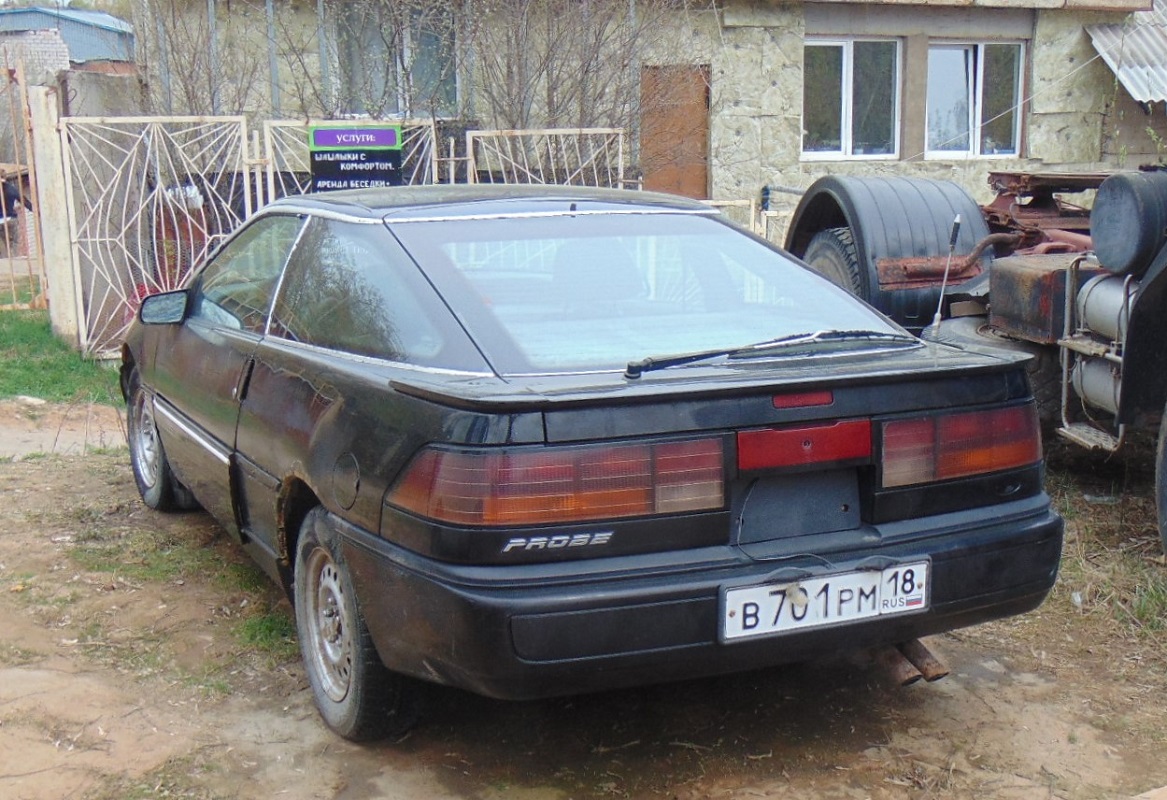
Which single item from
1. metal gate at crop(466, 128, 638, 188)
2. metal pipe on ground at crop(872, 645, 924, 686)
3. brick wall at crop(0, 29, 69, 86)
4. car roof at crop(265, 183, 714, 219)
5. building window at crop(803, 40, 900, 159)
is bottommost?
metal pipe on ground at crop(872, 645, 924, 686)

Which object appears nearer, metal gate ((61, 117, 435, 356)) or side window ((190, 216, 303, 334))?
side window ((190, 216, 303, 334))

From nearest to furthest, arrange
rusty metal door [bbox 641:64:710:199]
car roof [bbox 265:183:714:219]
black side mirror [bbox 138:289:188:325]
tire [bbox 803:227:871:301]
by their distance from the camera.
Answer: car roof [bbox 265:183:714:219] < black side mirror [bbox 138:289:188:325] < tire [bbox 803:227:871:301] < rusty metal door [bbox 641:64:710:199]

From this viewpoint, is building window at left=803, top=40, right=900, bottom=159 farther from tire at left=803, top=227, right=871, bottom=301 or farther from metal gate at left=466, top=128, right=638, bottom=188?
tire at left=803, top=227, right=871, bottom=301

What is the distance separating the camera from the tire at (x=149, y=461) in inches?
211

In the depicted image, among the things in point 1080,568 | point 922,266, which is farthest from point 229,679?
point 922,266

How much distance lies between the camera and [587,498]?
277 cm

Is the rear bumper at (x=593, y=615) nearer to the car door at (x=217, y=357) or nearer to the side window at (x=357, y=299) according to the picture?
the side window at (x=357, y=299)

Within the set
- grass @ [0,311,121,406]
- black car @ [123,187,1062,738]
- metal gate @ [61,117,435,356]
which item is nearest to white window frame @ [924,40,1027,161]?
metal gate @ [61,117,435,356]

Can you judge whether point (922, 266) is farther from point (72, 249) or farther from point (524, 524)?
point (72, 249)

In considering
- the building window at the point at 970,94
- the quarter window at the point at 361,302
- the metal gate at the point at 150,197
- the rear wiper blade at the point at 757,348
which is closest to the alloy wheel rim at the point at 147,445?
the quarter window at the point at 361,302

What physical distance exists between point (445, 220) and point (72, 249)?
26.4ft

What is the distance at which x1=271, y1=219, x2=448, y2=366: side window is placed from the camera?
3.22m

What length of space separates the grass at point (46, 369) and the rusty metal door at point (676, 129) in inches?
246

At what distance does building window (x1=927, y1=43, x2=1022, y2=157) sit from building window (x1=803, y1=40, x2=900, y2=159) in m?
0.59
